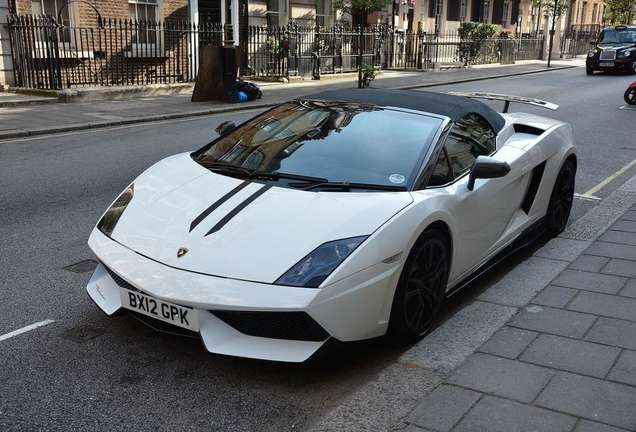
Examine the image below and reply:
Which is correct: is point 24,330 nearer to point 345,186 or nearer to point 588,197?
point 345,186

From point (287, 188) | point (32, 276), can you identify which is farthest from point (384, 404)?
point (32, 276)

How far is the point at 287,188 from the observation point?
3.84 metres

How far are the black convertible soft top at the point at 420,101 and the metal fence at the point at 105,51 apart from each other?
42.1 ft

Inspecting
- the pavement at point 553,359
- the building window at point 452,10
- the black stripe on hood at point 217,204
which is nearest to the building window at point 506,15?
the building window at point 452,10

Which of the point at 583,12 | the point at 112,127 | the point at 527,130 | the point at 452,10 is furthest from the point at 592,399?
the point at 583,12

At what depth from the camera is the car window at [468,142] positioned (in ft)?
14.3

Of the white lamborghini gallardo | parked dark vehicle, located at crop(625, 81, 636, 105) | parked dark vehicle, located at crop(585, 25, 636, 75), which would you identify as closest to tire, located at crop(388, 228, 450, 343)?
the white lamborghini gallardo

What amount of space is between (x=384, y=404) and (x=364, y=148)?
5.49 feet

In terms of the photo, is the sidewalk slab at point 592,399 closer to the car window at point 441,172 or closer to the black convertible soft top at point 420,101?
the car window at point 441,172

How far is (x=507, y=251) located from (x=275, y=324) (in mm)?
2455

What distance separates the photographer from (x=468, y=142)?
4645mm

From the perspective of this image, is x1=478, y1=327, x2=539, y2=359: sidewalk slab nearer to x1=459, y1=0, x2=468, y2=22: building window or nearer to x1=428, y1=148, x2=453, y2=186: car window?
x1=428, y1=148, x2=453, y2=186: car window

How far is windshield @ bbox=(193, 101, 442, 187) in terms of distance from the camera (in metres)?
4.05

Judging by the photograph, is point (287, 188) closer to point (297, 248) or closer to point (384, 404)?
point (297, 248)
